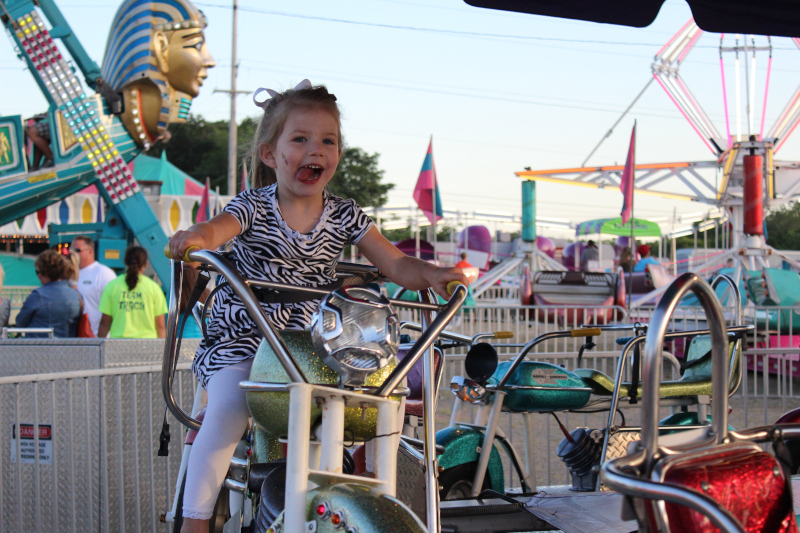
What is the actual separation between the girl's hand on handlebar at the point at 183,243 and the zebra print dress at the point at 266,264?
1.01 feet

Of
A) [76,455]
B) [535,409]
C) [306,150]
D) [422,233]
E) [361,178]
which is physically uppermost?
[361,178]

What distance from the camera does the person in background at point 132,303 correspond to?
686cm

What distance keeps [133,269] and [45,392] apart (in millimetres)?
3106

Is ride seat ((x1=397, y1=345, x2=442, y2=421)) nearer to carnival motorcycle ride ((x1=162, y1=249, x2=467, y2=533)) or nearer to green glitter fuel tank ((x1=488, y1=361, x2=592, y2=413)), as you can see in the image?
green glitter fuel tank ((x1=488, y1=361, x2=592, y2=413))

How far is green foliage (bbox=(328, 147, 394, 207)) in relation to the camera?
55.0 metres

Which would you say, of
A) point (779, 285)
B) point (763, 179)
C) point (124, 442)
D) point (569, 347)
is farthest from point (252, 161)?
point (763, 179)

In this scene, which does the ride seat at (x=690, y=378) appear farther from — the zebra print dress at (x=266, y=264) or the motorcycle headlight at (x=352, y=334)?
the motorcycle headlight at (x=352, y=334)

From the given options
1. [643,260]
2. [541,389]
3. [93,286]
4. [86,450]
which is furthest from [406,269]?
[643,260]

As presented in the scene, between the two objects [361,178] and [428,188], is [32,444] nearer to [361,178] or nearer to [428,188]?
[428,188]

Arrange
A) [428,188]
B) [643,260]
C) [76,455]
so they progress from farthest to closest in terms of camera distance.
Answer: [643,260] < [428,188] < [76,455]

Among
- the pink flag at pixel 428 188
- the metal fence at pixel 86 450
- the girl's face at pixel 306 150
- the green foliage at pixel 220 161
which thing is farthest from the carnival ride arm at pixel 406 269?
the green foliage at pixel 220 161

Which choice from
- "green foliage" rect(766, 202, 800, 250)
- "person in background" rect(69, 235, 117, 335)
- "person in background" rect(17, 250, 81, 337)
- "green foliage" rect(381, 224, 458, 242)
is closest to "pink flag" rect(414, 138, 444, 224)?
"person in background" rect(69, 235, 117, 335)

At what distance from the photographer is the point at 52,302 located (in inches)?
278

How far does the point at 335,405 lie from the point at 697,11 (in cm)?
246
